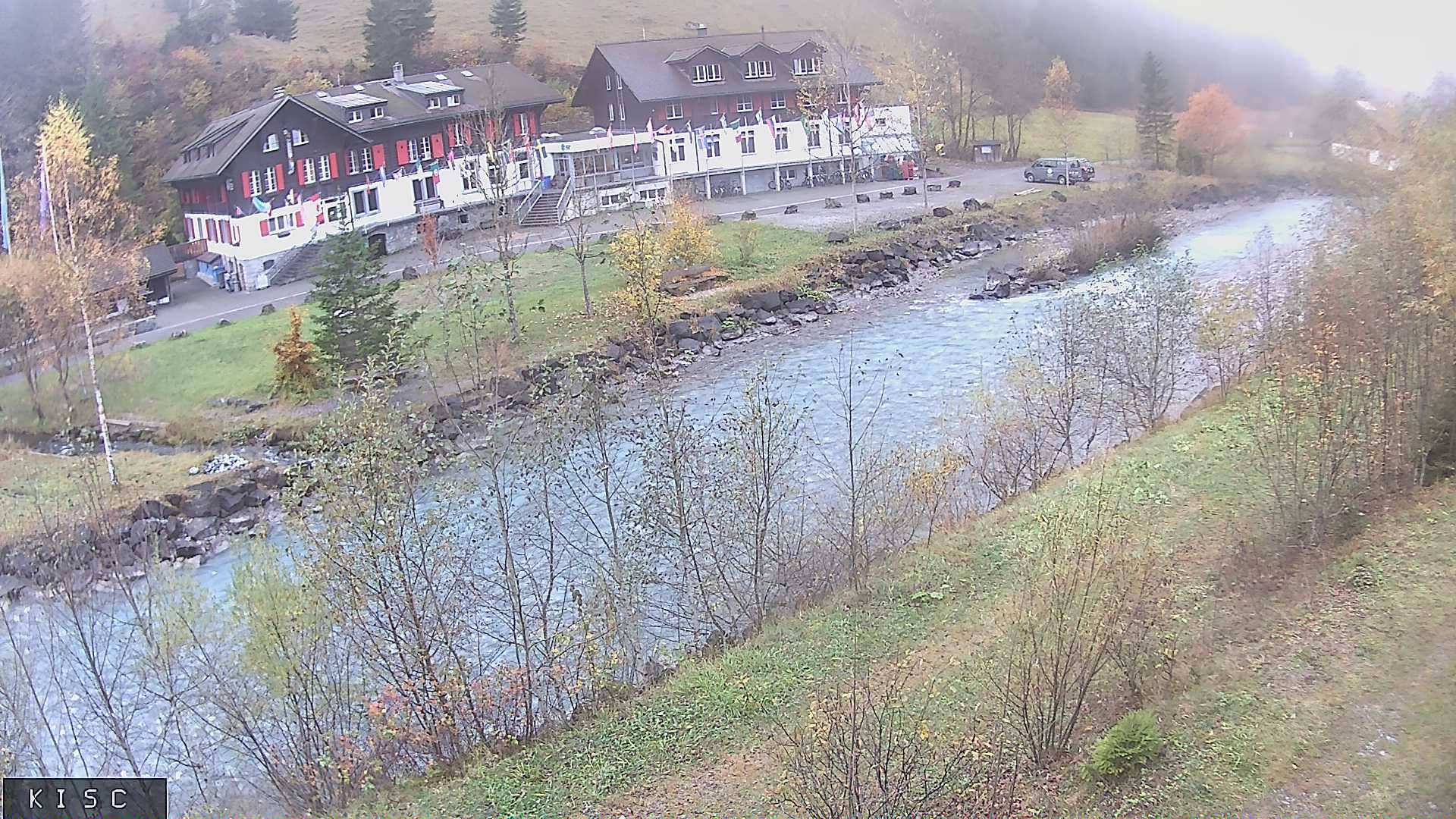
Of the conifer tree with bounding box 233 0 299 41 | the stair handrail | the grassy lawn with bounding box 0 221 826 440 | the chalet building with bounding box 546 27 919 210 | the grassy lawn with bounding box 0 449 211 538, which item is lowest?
the grassy lawn with bounding box 0 449 211 538

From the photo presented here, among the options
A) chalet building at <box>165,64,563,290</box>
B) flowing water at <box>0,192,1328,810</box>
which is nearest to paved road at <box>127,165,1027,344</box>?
chalet building at <box>165,64,563,290</box>

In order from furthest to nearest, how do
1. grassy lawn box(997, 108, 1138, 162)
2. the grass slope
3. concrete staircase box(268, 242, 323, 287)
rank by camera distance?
grassy lawn box(997, 108, 1138, 162) < concrete staircase box(268, 242, 323, 287) < the grass slope

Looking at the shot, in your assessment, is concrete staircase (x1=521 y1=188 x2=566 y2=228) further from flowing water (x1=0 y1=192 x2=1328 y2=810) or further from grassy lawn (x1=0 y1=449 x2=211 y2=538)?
grassy lawn (x1=0 y1=449 x2=211 y2=538)

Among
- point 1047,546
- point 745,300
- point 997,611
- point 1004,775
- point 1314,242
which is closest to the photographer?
point 1004,775

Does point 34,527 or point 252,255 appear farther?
point 252,255

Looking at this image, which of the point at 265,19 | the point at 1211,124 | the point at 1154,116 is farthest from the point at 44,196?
Answer: the point at 265,19

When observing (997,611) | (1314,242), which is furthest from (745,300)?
(997,611)

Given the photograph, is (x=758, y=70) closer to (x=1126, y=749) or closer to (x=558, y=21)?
(x=558, y=21)

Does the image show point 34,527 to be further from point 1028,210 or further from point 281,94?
point 1028,210
